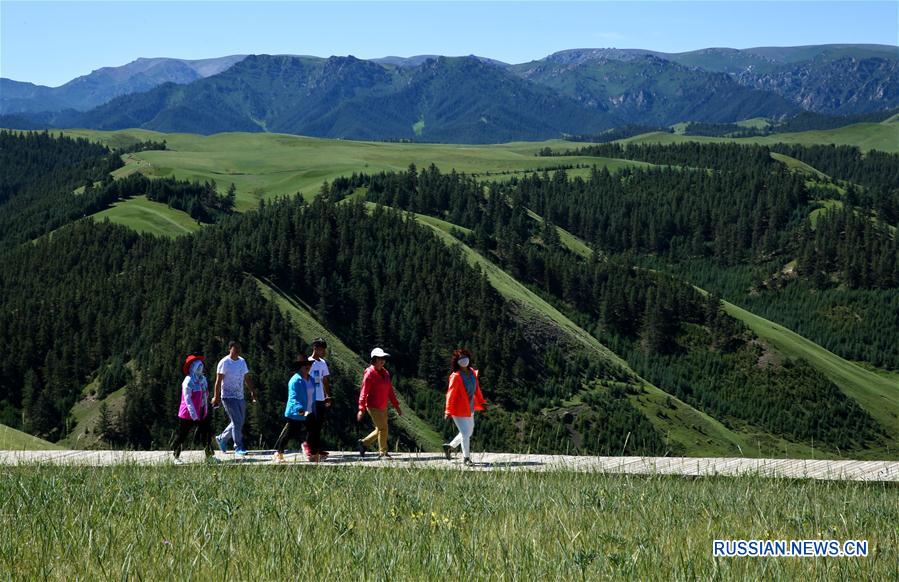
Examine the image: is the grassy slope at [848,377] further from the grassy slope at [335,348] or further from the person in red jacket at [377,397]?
the person in red jacket at [377,397]

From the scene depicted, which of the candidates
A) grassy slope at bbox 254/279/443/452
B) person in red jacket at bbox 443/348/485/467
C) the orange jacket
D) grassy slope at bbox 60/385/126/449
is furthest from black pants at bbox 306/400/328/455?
grassy slope at bbox 60/385/126/449

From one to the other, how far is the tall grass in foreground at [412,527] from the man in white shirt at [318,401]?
7.15 metres

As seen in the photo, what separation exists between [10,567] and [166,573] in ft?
4.28

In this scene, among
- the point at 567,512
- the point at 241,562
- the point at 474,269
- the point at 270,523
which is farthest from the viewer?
the point at 474,269

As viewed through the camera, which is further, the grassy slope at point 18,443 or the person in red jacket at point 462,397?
the grassy slope at point 18,443

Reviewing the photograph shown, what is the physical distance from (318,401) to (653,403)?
132m

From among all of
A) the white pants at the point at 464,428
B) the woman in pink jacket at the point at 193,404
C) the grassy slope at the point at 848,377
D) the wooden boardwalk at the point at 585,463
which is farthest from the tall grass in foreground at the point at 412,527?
the grassy slope at the point at 848,377

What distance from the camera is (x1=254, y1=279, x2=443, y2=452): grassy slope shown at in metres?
123

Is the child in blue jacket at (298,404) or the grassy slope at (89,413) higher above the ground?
the child in blue jacket at (298,404)

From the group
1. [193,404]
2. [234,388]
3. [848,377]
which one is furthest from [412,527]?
[848,377]

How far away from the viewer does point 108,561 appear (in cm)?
Answer: 709

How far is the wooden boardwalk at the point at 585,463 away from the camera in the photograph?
16.1m

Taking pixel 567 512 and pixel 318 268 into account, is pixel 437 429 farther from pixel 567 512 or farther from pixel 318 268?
pixel 567 512

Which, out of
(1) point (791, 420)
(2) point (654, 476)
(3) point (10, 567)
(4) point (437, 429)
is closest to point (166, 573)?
(3) point (10, 567)
